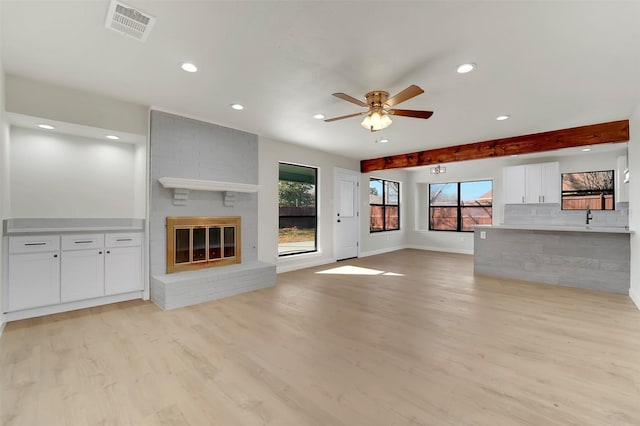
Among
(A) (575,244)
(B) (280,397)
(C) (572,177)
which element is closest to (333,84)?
(B) (280,397)

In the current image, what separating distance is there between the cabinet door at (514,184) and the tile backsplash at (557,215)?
309mm

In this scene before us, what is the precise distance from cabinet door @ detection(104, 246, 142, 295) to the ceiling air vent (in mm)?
2635

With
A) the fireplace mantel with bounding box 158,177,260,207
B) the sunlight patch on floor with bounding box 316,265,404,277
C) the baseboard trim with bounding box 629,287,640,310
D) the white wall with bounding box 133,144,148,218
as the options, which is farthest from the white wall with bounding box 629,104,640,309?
the white wall with bounding box 133,144,148,218

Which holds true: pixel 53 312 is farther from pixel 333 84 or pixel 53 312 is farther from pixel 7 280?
pixel 333 84

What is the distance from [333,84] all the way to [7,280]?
400 centimetres

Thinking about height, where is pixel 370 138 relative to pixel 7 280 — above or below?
above

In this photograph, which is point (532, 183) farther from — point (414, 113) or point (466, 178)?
point (414, 113)

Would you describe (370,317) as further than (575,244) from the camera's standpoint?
No

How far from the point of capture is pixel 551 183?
6.42m

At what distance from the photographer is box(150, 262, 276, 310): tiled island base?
353 centimetres

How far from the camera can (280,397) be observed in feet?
5.98

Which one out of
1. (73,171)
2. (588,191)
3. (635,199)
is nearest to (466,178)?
(588,191)

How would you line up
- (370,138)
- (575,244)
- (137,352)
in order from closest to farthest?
(137,352), (575,244), (370,138)

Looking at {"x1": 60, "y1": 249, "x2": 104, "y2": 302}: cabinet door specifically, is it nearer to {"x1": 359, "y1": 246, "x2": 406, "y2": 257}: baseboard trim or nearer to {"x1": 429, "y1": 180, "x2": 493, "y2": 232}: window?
{"x1": 359, "y1": 246, "x2": 406, "y2": 257}: baseboard trim
